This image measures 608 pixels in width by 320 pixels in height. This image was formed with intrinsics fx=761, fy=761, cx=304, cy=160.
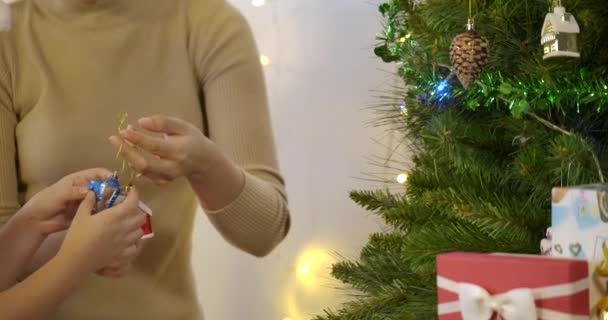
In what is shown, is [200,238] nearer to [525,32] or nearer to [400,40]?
[400,40]

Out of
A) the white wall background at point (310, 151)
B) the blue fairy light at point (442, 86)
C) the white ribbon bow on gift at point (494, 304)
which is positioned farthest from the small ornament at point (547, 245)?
the white wall background at point (310, 151)

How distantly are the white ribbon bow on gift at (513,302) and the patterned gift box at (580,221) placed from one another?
0.07m

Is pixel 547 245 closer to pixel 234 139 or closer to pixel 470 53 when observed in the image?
pixel 470 53

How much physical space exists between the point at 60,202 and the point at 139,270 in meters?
0.16

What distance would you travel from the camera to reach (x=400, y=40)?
959mm

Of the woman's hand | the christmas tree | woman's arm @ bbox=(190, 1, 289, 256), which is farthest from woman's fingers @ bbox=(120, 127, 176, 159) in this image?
the christmas tree

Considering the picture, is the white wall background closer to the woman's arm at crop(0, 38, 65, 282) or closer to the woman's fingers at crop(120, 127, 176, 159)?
the woman's arm at crop(0, 38, 65, 282)

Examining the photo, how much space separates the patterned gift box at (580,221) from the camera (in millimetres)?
649

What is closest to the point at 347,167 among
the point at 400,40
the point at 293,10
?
the point at 293,10

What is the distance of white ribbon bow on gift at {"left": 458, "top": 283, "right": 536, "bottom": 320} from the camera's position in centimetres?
59

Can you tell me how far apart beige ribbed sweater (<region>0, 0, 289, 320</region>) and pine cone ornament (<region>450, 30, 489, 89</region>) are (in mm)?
242

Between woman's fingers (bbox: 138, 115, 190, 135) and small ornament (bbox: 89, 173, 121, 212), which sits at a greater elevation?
woman's fingers (bbox: 138, 115, 190, 135)

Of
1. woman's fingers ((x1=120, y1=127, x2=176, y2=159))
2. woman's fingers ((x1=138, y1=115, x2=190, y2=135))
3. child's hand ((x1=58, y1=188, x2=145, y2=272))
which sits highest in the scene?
woman's fingers ((x1=138, y1=115, x2=190, y2=135))

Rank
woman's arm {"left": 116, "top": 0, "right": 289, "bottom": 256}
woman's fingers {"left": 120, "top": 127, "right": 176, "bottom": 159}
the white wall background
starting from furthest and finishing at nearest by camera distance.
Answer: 1. the white wall background
2. woman's arm {"left": 116, "top": 0, "right": 289, "bottom": 256}
3. woman's fingers {"left": 120, "top": 127, "right": 176, "bottom": 159}
